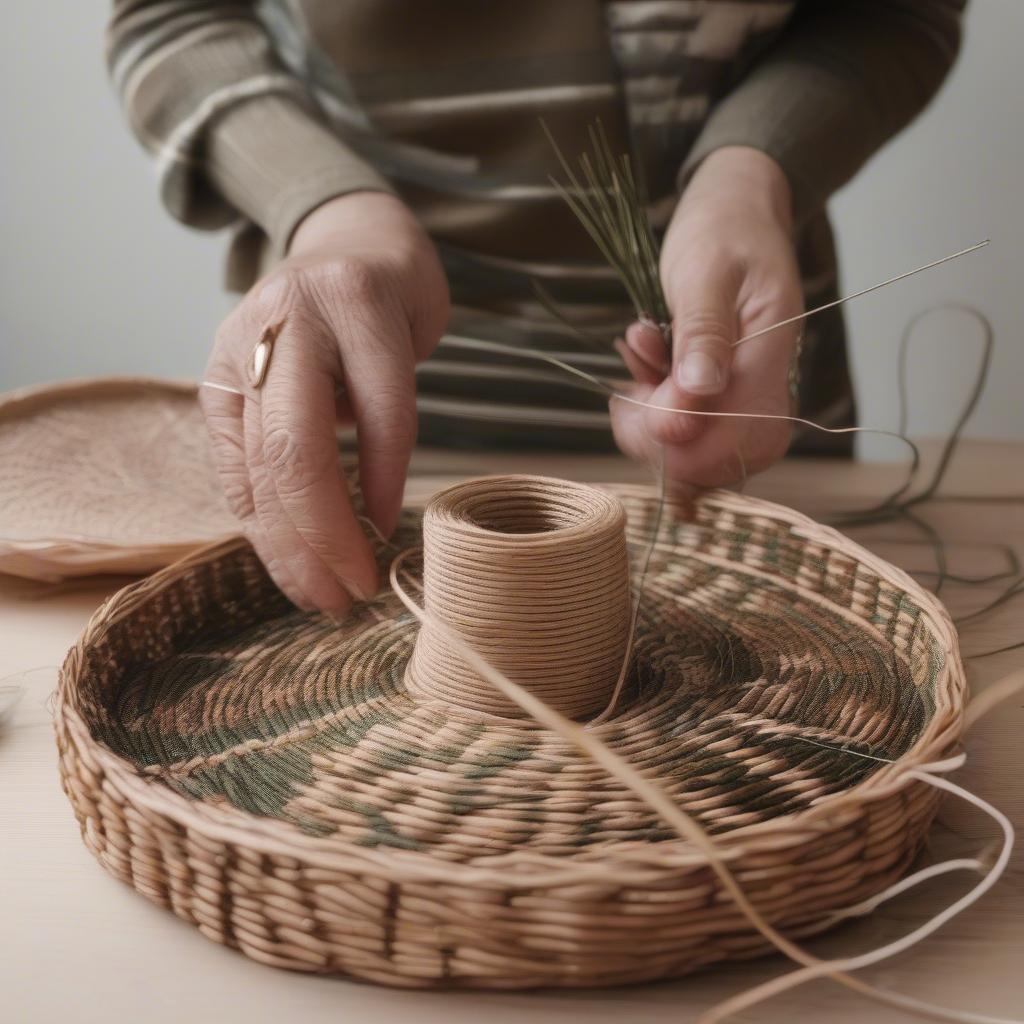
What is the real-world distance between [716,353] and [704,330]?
0.05ft

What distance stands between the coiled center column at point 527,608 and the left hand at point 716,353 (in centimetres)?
13

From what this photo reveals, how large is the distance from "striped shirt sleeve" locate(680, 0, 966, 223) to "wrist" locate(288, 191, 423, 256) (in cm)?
23

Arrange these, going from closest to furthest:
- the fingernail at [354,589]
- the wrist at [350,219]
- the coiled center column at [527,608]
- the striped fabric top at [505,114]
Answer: the coiled center column at [527,608]
the fingernail at [354,589]
the wrist at [350,219]
the striped fabric top at [505,114]

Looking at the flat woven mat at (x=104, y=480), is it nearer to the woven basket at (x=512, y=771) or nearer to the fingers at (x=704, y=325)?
the woven basket at (x=512, y=771)

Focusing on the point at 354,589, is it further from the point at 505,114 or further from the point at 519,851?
the point at 505,114

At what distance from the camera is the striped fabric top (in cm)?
91

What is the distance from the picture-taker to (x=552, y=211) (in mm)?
994

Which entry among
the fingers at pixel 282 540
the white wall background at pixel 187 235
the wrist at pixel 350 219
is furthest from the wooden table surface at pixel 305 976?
the white wall background at pixel 187 235

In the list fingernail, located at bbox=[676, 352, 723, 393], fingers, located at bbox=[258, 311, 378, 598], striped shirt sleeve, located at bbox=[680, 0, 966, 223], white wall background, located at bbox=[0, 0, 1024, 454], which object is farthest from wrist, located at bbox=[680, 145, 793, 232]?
white wall background, located at bbox=[0, 0, 1024, 454]

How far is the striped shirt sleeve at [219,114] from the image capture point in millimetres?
879

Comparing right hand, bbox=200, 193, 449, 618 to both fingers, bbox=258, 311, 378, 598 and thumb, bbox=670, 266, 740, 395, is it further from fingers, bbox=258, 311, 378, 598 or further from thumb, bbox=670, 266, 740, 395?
thumb, bbox=670, 266, 740, 395

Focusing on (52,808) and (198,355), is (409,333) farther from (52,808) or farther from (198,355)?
(198,355)

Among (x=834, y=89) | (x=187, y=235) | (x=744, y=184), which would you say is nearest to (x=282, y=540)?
(x=744, y=184)

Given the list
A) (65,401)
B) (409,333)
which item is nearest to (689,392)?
(409,333)
